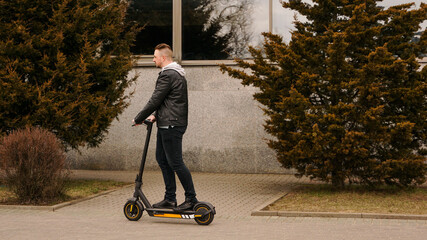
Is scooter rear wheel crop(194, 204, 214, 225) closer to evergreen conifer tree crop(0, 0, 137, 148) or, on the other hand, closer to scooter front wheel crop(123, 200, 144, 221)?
scooter front wheel crop(123, 200, 144, 221)

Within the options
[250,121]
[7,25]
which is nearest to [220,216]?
[7,25]

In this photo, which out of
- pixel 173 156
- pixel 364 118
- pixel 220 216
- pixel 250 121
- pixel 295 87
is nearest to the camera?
pixel 173 156

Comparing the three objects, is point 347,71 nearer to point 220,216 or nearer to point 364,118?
point 364,118

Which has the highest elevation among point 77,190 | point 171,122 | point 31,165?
point 171,122

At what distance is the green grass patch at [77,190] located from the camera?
9243 millimetres

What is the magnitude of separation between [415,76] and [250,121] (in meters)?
4.80

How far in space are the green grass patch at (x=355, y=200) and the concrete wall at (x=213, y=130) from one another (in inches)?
122

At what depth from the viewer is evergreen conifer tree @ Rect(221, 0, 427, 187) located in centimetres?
934

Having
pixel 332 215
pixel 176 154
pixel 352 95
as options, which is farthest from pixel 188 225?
pixel 352 95

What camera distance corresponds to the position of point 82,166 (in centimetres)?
1462

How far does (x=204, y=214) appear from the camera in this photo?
7359 millimetres

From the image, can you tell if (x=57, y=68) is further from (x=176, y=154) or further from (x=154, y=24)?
(x=154, y=24)

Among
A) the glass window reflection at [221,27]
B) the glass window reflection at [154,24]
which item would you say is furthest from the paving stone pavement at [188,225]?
the glass window reflection at [154,24]

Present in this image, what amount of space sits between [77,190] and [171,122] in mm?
3723
